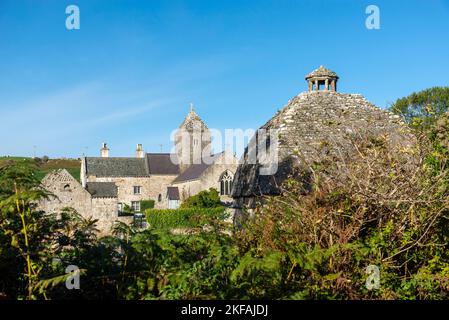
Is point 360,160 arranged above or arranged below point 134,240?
above

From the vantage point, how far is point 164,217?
4616cm

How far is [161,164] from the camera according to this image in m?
76.2

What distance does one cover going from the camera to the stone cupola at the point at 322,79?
1891cm

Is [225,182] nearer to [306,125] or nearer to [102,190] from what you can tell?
[102,190]

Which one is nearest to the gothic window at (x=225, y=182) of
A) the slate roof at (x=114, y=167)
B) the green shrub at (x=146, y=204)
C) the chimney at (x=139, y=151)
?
the green shrub at (x=146, y=204)

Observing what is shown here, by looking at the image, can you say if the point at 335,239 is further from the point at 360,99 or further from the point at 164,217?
the point at 164,217

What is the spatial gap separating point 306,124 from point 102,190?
1495 inches

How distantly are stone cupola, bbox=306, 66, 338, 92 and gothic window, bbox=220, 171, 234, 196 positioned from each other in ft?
130

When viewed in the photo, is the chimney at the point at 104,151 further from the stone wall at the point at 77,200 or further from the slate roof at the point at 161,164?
the stone wall at the point at 77,200

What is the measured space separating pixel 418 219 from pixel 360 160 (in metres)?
1.34

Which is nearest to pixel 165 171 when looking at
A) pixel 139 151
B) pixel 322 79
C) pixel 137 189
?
pixel 137 189

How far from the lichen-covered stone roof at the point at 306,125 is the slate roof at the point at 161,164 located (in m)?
56.8

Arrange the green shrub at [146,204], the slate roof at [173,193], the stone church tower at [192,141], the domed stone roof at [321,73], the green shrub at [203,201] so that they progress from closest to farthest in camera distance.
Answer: the domed stone roof at [321,73] < the green shrub at [203,201] < the slate roof at [173,193] < the green shrub at [146,204] < the stone church tower at [192,141]

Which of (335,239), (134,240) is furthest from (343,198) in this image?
(134,240)
